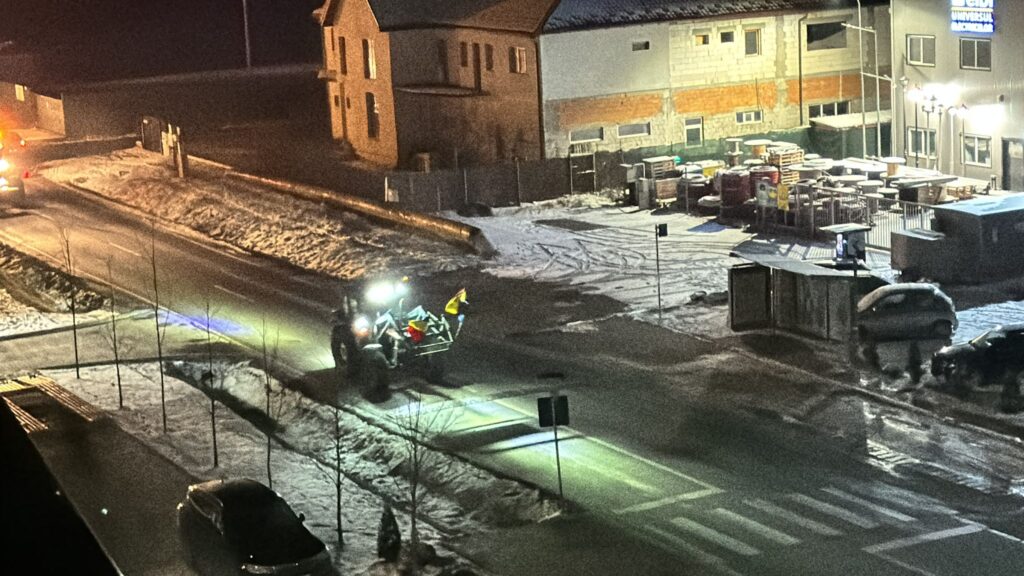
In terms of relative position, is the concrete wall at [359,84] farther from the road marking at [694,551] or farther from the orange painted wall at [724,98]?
the road marking at [694,551]

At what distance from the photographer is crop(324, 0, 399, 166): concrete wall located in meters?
55.7

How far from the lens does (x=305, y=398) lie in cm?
2772

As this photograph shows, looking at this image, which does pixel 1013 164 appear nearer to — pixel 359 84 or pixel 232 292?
pixel 359 84

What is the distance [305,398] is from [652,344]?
297 inches

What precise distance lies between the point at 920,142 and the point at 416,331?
97.0ft

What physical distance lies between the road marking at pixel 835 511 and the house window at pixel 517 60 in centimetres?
3217

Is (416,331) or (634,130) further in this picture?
(634,130)

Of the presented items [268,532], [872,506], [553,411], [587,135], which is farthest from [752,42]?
[268,532]

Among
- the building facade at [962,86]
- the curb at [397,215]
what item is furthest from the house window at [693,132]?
the curb at [397,215]

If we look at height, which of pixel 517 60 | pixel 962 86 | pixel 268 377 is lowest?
pixel 268 377

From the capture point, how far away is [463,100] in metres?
54.3

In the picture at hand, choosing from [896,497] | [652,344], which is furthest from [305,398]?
[896,497]

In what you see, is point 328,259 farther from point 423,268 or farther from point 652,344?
point 652,344

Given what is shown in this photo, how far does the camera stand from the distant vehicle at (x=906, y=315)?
97.7ft
